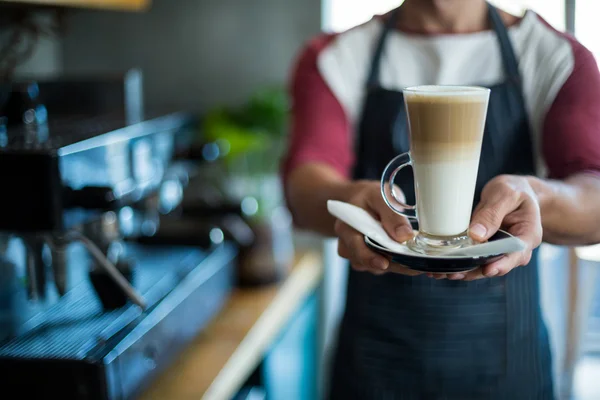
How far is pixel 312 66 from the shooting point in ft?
4.14

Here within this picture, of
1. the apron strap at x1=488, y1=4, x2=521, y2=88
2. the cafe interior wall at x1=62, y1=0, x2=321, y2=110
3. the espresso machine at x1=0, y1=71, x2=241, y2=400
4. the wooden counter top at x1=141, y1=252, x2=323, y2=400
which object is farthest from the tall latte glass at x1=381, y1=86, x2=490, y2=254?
the cafe interior wall at x1=62, y1=0, x2=321, y2=110

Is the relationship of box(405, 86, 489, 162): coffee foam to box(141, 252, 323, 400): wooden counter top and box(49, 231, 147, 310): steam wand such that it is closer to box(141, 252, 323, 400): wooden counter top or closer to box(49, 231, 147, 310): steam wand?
box(49, 231, 147, 310): steam wand

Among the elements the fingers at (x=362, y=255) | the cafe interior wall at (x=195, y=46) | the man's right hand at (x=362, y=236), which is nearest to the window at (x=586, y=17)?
the cafe interior wall at (x=195, y=46)

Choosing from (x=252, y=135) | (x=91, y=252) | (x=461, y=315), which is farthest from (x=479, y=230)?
(x=252, y=135)

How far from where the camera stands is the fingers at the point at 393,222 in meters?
0.86

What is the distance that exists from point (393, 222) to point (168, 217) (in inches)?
45.2

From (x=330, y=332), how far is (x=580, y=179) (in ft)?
5.70

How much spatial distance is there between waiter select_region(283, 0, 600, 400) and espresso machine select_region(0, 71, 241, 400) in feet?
1.09

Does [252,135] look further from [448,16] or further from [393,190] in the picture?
[393,190]

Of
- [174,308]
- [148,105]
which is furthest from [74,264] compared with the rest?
[148,105]

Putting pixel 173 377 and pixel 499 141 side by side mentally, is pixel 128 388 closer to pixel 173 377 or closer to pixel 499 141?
pixel 173 377

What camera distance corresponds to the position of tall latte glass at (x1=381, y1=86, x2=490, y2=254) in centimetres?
82

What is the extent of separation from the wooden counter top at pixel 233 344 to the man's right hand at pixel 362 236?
569 mm

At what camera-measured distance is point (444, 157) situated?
841 mm
